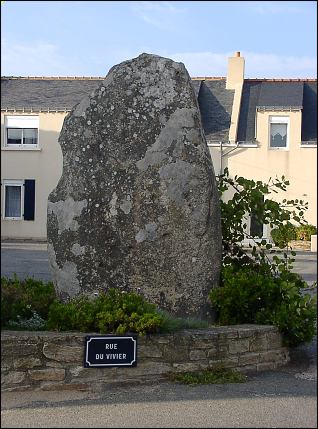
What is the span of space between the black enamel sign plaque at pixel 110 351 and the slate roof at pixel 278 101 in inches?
808

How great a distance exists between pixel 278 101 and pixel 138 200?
793 inches

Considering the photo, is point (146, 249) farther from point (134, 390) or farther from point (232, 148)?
point (232, 148)

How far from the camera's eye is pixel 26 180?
94.1 ft

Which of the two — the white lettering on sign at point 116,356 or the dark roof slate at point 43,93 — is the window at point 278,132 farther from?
the white lettering on sign at point 116,356

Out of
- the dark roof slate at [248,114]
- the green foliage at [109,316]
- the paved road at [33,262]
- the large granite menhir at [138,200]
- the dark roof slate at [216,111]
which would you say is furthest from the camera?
the dark roof slate at [248,114]

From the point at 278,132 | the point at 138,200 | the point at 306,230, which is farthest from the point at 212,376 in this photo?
Answer: the point at 278,132

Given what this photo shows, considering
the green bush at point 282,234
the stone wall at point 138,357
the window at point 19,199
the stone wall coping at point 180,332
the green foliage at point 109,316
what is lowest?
the stone wall at point 138,357

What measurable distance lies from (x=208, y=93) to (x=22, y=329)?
71.4ft

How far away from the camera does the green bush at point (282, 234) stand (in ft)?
26.5

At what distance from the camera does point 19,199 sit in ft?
95.0

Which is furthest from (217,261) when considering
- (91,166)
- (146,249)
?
(91,166)

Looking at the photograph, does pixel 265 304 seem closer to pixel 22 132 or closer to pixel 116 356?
pixel 116 356

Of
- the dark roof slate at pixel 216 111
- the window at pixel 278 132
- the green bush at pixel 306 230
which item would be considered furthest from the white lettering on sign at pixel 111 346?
the window at pixel 278 132

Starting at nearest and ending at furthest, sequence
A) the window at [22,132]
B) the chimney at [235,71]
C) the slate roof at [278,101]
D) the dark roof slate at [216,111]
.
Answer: the slate roof at [278,101], the dark roof slate at [216,111], the chimney at [235,71], the window at [22,132]
